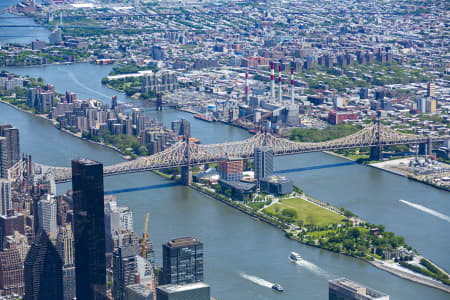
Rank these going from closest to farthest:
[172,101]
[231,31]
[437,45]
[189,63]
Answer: [172,101]
[189,63]
[437,45]
[231,31]

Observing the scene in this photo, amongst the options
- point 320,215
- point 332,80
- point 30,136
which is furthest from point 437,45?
point 320,215

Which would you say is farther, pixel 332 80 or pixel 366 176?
pixel 332 80

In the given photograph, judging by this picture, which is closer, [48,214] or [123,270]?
[123,270]

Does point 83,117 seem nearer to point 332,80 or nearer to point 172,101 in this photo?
point 172,101

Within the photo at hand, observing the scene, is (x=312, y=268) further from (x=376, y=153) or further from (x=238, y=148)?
(x=376, y=153)

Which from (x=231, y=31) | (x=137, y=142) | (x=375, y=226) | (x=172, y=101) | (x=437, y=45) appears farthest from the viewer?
(x=231, y=31)

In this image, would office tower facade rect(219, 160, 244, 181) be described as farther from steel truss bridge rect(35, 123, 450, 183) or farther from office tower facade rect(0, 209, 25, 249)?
office tower facade rect(0, 209, 25, 249)

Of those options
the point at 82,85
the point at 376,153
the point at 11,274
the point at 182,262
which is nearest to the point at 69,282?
the point at 182,262
